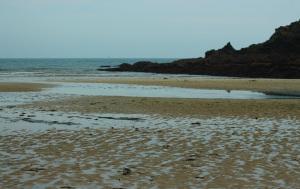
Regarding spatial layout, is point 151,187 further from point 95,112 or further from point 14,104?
point 14,104

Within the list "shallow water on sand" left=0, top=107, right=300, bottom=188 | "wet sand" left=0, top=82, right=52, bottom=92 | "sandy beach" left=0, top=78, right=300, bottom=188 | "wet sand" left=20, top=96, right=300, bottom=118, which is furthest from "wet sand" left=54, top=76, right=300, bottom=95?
"shallow water on sand" left=0, top=107, right=300, bottom=188

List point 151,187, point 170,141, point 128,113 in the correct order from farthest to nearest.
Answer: point 128,113
point 170,141
point 151,187

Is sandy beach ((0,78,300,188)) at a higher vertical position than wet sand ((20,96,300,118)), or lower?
lower

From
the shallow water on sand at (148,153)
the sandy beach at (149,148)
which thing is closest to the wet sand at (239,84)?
the sandy beach at (149,148)

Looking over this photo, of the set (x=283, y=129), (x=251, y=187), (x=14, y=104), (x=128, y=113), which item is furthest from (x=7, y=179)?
(x=14, y=104)

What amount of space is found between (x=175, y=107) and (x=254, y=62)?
4743 centimetres

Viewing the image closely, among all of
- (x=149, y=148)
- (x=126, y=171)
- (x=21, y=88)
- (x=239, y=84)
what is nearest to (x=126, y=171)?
(x=126, y=171)

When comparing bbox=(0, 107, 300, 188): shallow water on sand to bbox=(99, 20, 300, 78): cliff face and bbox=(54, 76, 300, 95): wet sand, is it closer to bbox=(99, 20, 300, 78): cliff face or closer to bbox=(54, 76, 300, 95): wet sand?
bbox=(54, 76, 300, 95): wet sand

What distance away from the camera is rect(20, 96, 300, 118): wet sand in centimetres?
2088

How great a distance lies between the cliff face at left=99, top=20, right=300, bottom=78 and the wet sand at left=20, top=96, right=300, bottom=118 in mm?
36098

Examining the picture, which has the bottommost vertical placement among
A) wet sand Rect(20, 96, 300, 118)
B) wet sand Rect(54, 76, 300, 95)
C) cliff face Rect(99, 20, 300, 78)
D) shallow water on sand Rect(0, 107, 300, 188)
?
shallow water on sand Rect(0, 107, 300, 188)

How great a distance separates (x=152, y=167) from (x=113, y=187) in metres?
1.74

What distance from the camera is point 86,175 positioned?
9500 mm

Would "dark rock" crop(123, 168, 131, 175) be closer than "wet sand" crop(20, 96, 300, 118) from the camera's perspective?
Yes
